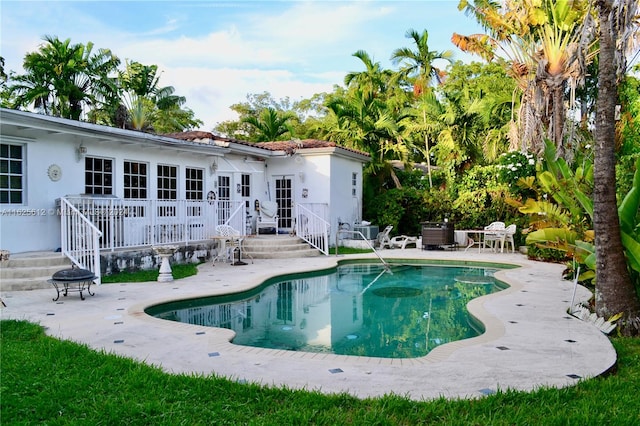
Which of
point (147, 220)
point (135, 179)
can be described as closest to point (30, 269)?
point (147, 220)

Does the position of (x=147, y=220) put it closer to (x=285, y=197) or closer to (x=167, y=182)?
(x=167, y=182)

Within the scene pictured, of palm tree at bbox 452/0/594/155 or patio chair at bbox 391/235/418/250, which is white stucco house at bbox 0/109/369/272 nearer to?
patio chair at bbox 391/235/418/250

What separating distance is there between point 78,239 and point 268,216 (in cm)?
808

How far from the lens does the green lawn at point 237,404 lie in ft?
11.4

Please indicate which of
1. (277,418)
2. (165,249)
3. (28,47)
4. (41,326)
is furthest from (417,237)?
(28,47)

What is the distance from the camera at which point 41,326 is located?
20.5ft

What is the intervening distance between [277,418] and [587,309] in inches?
218

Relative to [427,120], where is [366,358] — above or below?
below

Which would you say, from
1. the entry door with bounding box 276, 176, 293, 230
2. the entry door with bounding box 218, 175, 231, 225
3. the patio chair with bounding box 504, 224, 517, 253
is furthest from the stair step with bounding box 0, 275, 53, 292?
the patio chair with bounding box 504, 224, 517, 253

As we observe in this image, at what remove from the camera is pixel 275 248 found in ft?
49.7

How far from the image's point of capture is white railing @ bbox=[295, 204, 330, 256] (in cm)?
1600

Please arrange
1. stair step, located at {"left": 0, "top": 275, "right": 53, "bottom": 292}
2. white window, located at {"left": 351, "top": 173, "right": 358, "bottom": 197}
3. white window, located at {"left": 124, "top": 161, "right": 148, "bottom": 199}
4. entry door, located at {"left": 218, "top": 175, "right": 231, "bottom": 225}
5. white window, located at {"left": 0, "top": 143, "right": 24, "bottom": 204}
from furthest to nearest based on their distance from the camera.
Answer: white window, located at {"left": 351, "top": 173, "right": 358, "bottom": 197} < entry door, located at {"left": 218, "top": 175, "right": 231, "bottom": 225} < white window, located at {"left": 124, "top": 161, "right": 148, "bottom": 199} < white window, located at {"left": 0, "top": 143, "right": 24, "bottom": 204} < stair step, located at {"left": 0, "top": 275, "right": 53, "bottom": 292}

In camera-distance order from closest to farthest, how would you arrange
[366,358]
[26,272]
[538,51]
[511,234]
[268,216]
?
1. [366,358]
2. [26,272]
3. [538,51]
4. [511,234]
5. [268,216]

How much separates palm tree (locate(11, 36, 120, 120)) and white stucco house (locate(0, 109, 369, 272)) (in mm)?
14316
